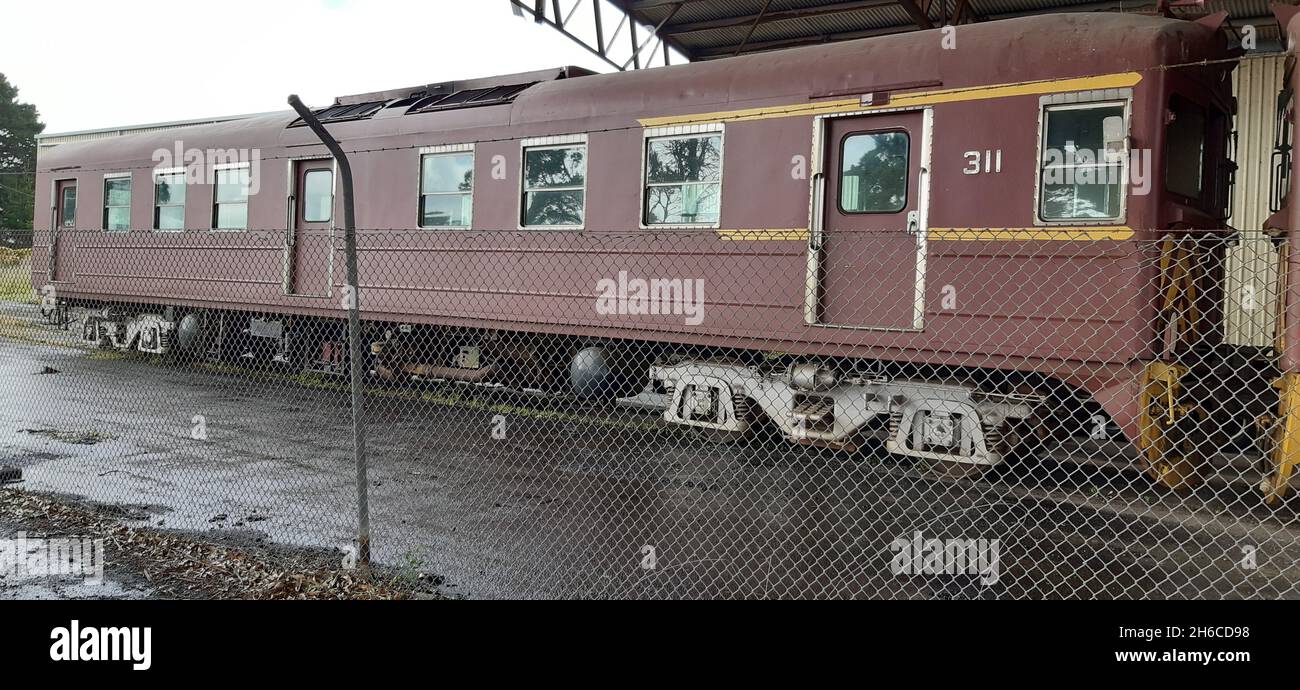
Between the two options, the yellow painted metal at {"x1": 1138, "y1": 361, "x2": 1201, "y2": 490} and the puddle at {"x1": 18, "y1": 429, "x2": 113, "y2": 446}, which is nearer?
the yellow painted metal at {"x1": 1138, "y1": 361, "x2": 1201, "y2": 490}

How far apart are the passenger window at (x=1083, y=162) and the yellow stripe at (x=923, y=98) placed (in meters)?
0.15

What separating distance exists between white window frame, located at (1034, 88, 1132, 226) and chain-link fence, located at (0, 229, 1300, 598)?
0.17m

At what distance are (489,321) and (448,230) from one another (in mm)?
1139

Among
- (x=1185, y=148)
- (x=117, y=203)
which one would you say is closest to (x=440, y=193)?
(x=117, y=203)

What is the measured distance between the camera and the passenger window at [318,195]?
10844 millimetres

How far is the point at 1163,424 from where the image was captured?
20.4 feet

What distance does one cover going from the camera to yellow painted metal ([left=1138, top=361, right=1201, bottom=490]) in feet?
19.5

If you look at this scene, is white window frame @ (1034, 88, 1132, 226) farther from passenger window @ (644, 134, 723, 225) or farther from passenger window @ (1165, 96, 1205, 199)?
passenger window @ (644, 134, 723, 225)

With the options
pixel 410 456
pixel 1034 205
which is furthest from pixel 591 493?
pixel 1034 205

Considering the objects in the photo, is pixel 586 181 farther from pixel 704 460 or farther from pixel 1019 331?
pixel 1019 331

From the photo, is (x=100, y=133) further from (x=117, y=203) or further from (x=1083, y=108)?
(x=1083, y=108)

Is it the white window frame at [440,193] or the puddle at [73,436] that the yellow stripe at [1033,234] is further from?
the puddle at [73,436]

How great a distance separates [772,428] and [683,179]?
2.48 metres

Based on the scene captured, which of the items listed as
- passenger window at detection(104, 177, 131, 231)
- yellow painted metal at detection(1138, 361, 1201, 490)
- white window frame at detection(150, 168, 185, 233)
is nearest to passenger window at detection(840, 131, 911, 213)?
yellow painted metal at detection(1138, 361, 1201, 490)
